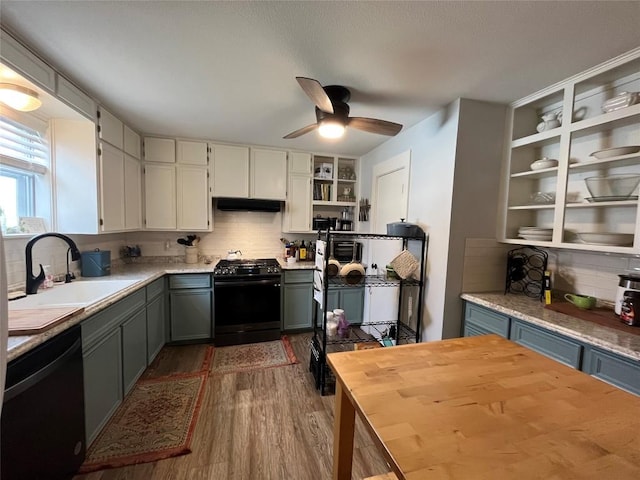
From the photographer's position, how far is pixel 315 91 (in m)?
1.52

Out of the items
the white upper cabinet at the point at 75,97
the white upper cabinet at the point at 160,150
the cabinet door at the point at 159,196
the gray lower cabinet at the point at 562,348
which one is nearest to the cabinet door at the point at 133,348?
the cabinet door at the point at 159,196

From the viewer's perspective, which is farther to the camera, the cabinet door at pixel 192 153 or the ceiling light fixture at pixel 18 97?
the cabinet door at pixel 192 153

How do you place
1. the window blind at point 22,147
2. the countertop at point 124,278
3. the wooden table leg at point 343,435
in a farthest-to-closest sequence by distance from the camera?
the window blind at point 22,147
the countertop at point 124,278
the wooden table leg at point 343,435

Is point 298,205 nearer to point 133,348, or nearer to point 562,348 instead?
point 133,348

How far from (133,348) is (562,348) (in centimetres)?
292

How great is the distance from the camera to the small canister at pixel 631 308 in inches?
57.8

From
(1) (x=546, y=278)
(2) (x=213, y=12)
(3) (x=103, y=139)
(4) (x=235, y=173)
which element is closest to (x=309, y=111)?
(2) (x=213, y=12)

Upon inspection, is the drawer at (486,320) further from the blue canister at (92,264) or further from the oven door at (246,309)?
the blue canister at (92,264)

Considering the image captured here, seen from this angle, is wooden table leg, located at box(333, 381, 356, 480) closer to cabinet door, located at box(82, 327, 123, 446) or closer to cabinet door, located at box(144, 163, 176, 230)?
cabinet door, located at box(82, 327, 123, 446)

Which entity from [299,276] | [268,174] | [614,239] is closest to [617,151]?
[614,239]

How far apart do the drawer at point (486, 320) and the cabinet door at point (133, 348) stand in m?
2.61

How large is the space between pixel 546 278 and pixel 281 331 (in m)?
2.63

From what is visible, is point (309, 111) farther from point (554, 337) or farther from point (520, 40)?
point (554, 337)

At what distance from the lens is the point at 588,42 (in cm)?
139
